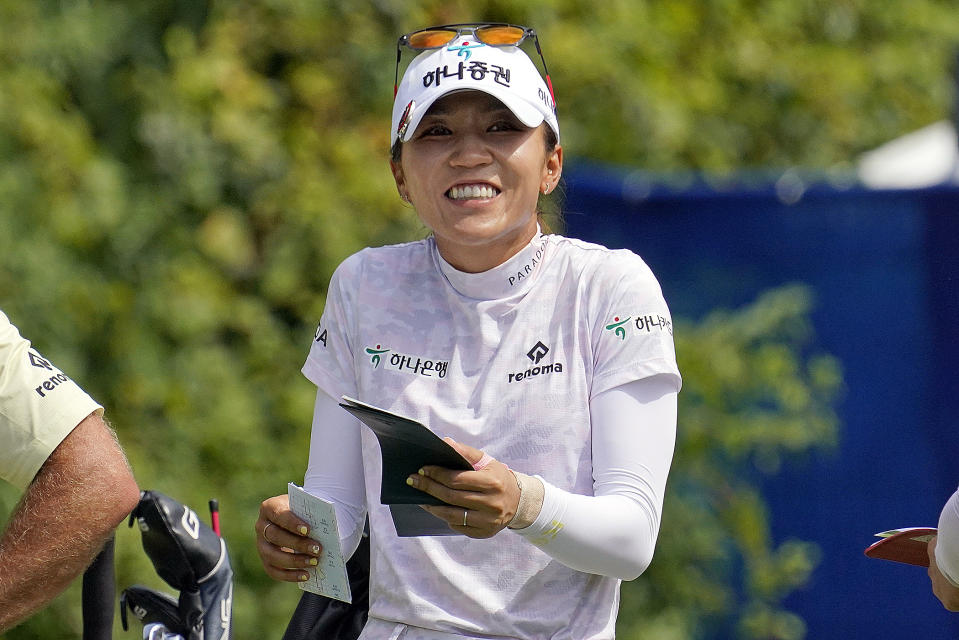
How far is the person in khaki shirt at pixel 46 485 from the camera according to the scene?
2.36 m

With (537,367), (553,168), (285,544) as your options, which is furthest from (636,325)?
(285,544)

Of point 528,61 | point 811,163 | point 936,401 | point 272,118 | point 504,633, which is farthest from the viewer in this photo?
point 811,163

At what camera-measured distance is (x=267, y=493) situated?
467 centimetres

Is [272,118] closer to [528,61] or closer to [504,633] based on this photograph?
[528,61]

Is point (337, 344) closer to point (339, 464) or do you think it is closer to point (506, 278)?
point (339, 464)

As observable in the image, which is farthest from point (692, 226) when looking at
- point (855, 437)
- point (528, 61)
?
point (528, 61)

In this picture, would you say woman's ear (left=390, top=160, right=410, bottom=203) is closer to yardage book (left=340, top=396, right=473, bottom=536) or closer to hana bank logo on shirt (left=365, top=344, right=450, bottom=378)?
hana bank logo on shirt (left=365, top=344, right=450, bottom=378)

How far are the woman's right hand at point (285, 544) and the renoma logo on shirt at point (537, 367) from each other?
444mm

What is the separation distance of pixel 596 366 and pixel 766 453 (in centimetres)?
250

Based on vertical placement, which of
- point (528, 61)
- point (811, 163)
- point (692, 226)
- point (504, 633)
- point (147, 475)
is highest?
point (811, 163)

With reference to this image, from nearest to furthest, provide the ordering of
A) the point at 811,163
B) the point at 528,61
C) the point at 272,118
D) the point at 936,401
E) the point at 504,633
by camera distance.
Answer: the point at 504,633 → the point at 528,61 → the point at 936,401 → the point at 272,118 → the point at 811,163

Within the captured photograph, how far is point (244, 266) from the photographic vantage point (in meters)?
4.95

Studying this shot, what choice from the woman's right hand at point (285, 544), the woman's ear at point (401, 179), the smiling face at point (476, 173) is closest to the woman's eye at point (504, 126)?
the smiling face at point (476, 173)

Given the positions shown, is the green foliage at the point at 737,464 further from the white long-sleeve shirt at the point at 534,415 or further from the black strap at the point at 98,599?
the black strap at the point at 98,599
